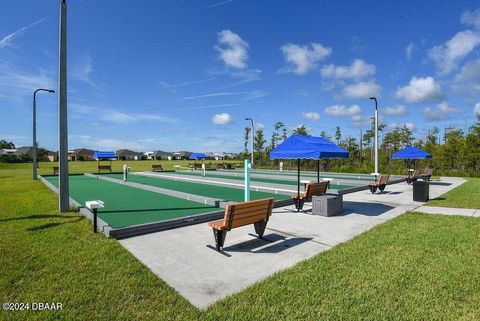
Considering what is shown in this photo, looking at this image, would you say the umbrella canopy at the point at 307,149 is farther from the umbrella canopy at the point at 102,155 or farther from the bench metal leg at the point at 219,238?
the umbrella canopy at the point at 102,155

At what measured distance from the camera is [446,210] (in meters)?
9.09

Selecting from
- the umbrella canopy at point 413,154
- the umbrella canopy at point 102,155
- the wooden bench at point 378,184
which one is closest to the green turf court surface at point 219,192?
the wooden bench at point 378,184

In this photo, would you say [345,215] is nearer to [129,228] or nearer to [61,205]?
[129,228]

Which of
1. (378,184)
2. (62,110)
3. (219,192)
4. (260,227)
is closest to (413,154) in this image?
(378,184)

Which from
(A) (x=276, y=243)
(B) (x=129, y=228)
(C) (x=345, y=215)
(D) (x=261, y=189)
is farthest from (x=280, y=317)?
(D) (x=261, y=189)

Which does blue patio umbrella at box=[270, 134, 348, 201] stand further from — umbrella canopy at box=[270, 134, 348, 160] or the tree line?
the tree line

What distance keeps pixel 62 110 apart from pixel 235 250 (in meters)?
6.75

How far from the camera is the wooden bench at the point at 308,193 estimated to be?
910 centimetres

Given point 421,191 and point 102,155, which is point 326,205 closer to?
point 421,191

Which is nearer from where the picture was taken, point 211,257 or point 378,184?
point 211,257

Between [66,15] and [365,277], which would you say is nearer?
[365,277]

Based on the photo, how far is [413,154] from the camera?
16.7 meters

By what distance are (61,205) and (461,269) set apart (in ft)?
31.4

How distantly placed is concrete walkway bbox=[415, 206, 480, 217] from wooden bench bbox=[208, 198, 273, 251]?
19.2 ft
